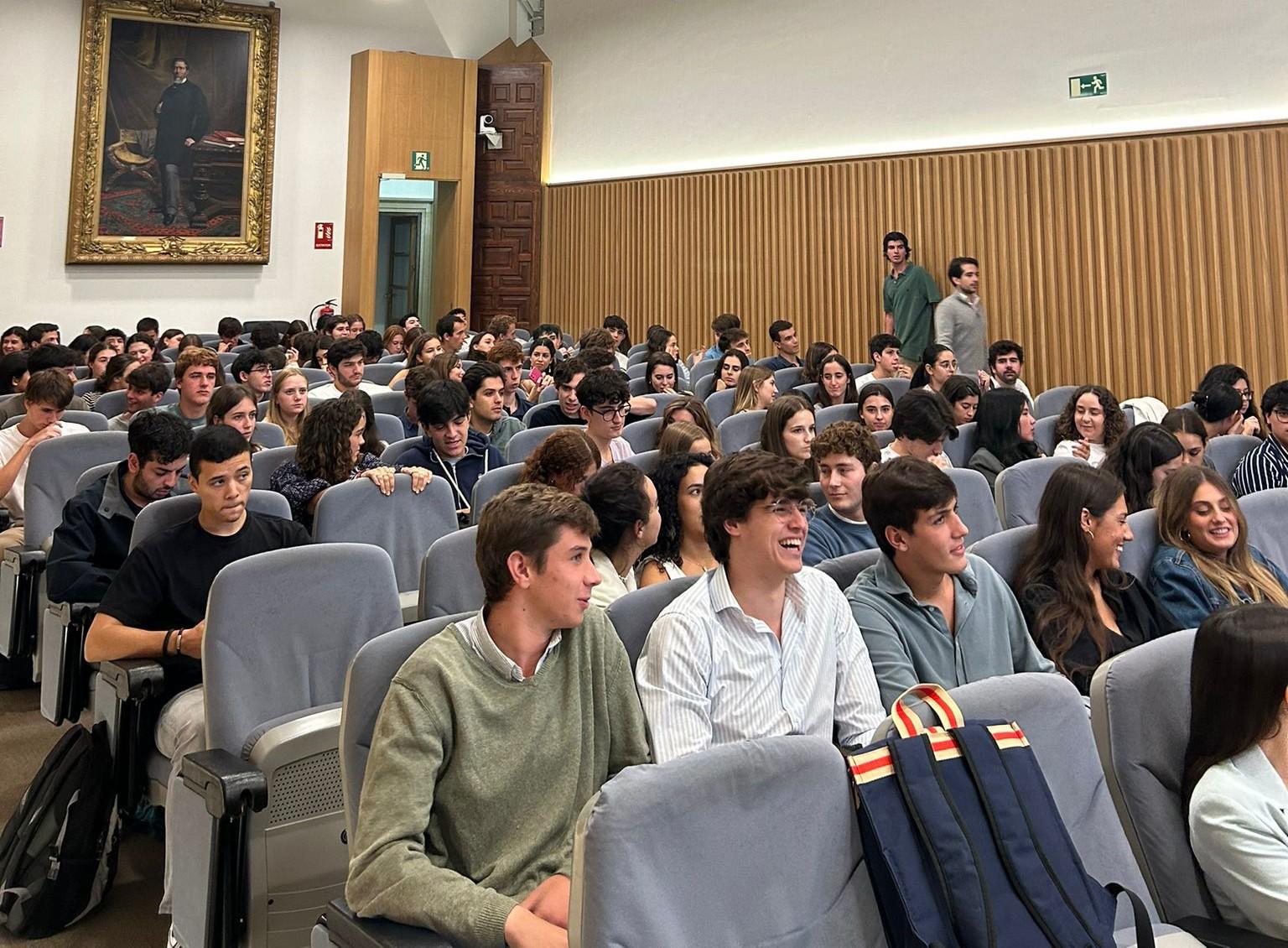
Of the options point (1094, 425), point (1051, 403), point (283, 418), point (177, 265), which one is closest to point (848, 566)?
point (1094, 425)

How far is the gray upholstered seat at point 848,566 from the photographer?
10.3ft

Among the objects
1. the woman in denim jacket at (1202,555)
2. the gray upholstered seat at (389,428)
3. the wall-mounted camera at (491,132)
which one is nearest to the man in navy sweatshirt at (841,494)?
the woman in denim jacket at (1202,555)

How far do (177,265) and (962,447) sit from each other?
10378 mm

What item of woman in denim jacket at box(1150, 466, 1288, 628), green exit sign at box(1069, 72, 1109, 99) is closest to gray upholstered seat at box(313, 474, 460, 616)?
woman in denim jacket at box(1150, 466, 1288, 628)

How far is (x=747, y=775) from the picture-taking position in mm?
1645

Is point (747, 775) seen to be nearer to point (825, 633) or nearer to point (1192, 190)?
point (825, 633)

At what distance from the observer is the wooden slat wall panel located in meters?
8.52

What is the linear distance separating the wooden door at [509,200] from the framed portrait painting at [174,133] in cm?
252

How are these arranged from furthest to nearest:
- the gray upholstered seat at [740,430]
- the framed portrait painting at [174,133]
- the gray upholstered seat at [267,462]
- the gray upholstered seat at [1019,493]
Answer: the framed portrait painting at [174,133] < the gray upholstered seat at [740,430] < the gray upholstered seat at [267,462] < the gray upholstered seat at [1019,493]

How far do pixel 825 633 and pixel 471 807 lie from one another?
92cm

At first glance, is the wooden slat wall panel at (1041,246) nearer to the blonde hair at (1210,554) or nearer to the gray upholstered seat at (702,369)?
the gray upholstered seat at (702,369)

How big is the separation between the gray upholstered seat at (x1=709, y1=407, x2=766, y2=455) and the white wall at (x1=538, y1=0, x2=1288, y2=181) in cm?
481

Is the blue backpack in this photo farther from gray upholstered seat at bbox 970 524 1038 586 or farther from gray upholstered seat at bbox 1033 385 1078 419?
gray upholstered seat at bbox 1033 385 1078 419

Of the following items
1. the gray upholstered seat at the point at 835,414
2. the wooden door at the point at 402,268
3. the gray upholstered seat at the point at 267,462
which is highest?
the wooden door at the point at 402,268
